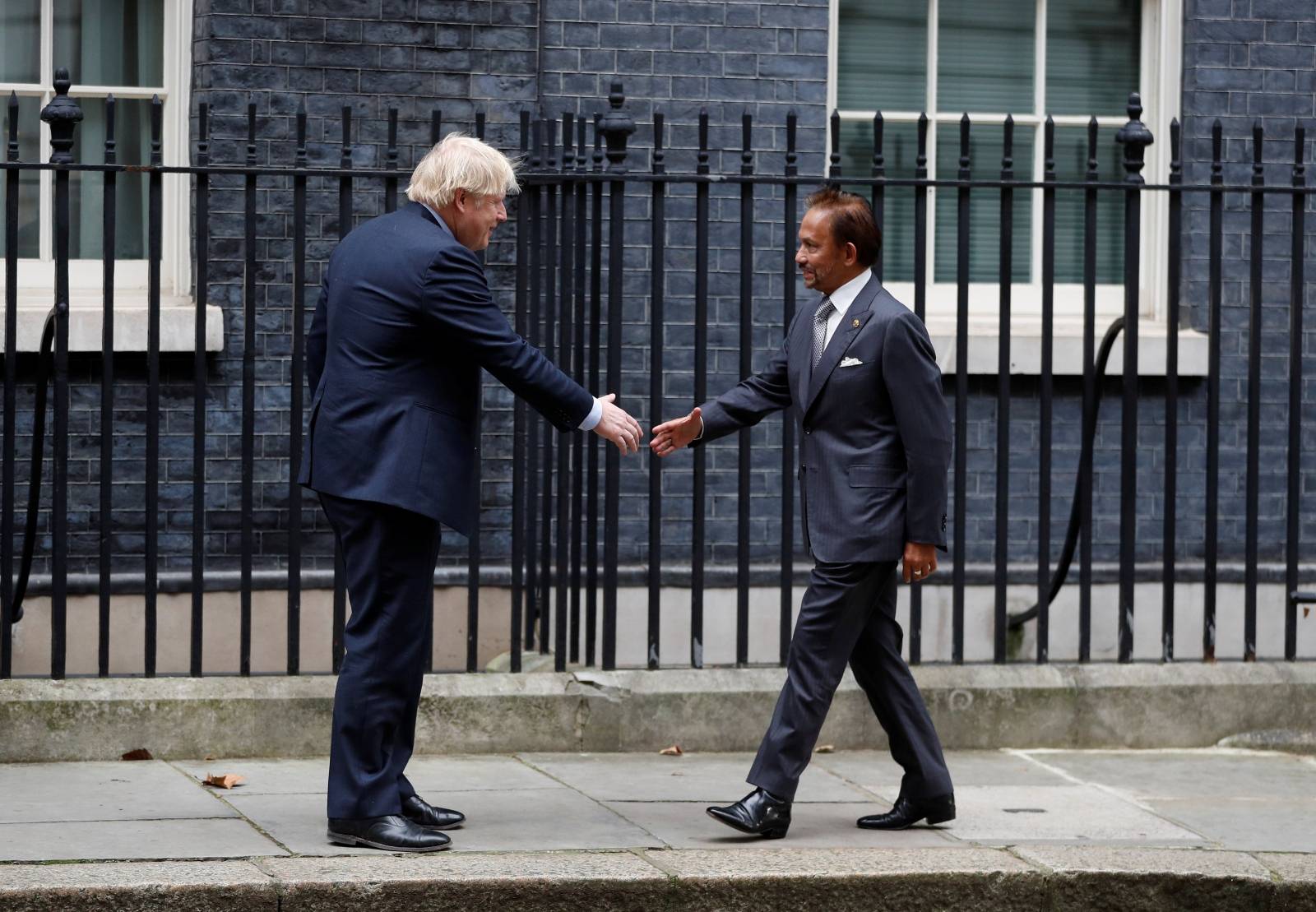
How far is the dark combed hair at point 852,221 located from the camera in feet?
17.8

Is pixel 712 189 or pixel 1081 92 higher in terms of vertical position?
pixel 1081 92

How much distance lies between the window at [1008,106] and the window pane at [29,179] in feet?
11.1

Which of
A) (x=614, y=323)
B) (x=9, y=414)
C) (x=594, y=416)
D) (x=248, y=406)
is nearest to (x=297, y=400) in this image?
(x=248, y=406)

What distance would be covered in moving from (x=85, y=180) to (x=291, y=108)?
0.91 metres

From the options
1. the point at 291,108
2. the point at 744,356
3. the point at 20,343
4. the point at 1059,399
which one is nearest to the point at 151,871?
the point at 744,356

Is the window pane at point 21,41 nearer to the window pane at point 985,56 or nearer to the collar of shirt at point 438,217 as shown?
the collar of shirt at point 438,217

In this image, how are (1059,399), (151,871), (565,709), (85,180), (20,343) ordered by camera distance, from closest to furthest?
1. (151,871)
2. (565,709)
3. (20,343)
4. (85,180)
5. (1059,399)


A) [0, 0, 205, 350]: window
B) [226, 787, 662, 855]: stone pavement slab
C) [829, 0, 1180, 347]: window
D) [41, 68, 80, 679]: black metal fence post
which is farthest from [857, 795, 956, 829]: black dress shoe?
[0, 0, 205, 350]: window

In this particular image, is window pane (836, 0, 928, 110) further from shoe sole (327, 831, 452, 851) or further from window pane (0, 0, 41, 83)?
shoe sole (327, 831, 452, 851)

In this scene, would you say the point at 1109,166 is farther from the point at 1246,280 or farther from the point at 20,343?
the point at 20,343

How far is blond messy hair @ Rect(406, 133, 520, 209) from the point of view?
516 cm

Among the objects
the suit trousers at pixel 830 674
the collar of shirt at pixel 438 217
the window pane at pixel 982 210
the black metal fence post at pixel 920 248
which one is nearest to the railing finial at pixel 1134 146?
the black metal fence post at pixel 920 248

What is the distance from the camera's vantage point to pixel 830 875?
16.5 feet

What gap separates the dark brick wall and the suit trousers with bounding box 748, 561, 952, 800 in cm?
277
